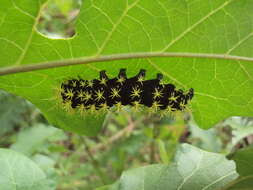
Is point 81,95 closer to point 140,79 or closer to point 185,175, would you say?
point 140,79

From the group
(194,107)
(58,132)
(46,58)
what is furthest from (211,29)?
(58,132)

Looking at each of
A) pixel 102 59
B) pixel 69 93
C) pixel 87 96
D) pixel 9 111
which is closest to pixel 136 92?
pixel 87 96

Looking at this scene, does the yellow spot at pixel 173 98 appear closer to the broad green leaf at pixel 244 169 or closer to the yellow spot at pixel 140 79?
the yellow spot at pixel 140 79

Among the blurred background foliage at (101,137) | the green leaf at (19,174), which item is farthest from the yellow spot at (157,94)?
the green leaf at (19,174)

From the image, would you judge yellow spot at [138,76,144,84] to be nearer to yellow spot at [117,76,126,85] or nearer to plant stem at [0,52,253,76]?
yellow spot at [117,76,126,85]

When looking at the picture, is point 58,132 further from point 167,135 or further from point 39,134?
point 167,135

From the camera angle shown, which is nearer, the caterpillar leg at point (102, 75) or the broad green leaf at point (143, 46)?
the broad green leaf at point (143, 46)

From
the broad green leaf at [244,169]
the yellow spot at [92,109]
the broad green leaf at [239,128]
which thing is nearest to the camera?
the broad green leaf at [244,169]
